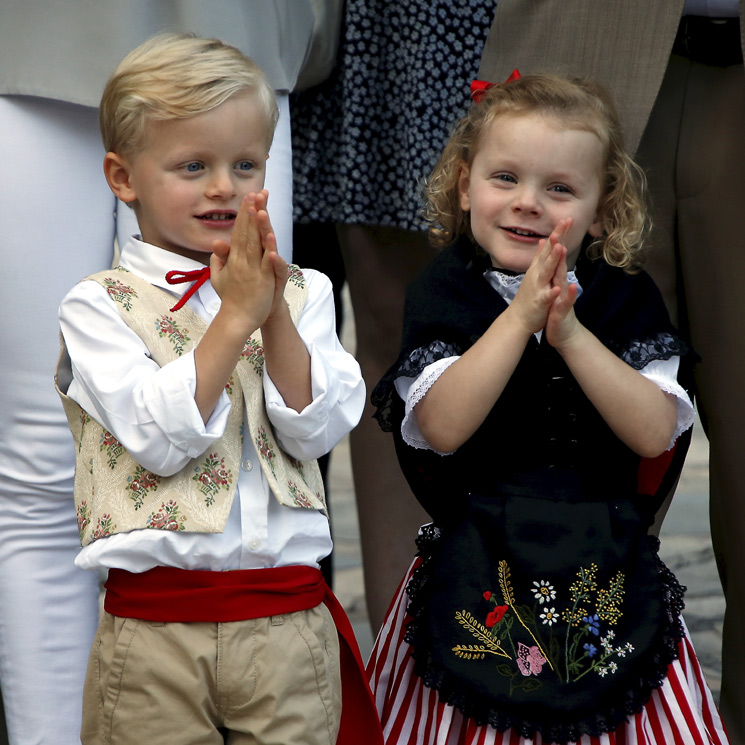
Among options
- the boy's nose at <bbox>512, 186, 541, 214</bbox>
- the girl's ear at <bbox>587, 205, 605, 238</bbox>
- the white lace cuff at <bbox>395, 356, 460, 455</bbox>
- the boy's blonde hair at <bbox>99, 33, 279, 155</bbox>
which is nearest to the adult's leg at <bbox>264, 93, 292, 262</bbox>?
the boy's blonde hair at <bbox>99, 33, 279, 155</bbox>

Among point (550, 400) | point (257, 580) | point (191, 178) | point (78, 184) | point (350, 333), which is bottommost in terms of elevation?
point (350, 333)

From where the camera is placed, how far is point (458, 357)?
6.28 feet

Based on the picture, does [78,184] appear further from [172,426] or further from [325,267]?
[325,267]

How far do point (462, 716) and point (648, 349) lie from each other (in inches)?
27.3

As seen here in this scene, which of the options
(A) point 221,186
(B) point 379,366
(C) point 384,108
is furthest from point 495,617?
(C) point 384,108

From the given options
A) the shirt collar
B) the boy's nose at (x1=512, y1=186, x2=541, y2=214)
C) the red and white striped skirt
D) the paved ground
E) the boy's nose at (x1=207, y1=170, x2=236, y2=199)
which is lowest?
the paved ground

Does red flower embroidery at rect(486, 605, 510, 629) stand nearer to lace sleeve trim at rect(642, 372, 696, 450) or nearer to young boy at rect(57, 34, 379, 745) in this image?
young boy at rect(57, 34, 379, 745)

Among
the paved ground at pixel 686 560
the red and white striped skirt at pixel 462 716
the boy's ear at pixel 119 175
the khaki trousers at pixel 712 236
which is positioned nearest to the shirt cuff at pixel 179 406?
the boy's ear at pixel 119 175

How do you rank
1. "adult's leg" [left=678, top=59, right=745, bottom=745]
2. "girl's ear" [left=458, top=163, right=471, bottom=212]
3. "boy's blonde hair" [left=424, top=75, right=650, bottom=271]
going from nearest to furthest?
"boy's blonde hair" [left=424, top=75, right=650, bottom=271]
"girl's ear" [left=458, top=163, right=471, bottom=212]
"adult's leg" [left=678, top=59, right=745, bottom=745]

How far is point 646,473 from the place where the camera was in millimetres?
2047

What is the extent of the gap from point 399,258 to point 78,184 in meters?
0.84

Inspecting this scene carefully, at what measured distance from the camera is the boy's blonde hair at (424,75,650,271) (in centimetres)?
196

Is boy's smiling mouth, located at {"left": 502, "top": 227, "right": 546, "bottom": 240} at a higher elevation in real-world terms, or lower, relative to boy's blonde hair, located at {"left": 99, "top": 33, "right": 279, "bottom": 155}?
Result: lower

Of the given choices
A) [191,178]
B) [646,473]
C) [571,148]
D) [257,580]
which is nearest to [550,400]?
[646,473]
